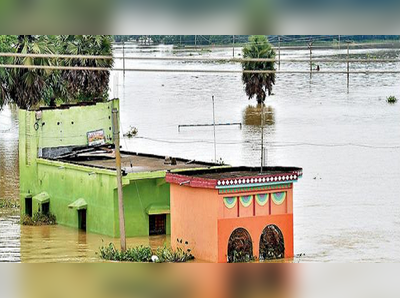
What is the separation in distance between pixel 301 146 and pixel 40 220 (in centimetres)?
2147

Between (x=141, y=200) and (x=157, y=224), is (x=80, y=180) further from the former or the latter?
(x=157, y=224)

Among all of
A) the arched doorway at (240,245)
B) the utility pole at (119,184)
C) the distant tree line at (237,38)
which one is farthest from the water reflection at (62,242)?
the distant tree line at (237,38)

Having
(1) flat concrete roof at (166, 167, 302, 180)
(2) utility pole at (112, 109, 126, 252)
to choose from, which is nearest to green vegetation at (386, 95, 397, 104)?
(1) flat concrete roof at (166, 167, 302, 180)

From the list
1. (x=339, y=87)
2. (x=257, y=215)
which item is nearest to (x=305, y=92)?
(x=339, y=87)

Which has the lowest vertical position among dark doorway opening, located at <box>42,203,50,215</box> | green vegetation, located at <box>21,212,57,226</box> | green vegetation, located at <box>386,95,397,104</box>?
green vegetation, located at <box>21,212,57,226</box>

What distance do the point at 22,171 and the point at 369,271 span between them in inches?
832

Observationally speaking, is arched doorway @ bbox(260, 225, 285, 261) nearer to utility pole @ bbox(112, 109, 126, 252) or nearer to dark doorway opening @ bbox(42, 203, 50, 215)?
utility pole @ bbox(112, 109, 126, 252)

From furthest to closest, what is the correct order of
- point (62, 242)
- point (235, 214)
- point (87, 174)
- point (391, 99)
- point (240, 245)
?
point (391, 99), point (87, 174), point (62, 242), point (240, 245), point (235, 214)

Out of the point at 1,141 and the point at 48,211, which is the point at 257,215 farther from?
the point at 1,141

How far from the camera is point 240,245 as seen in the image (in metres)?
17.6

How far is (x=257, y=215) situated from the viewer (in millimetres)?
17672

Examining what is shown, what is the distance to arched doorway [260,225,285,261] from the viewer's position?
702 inches

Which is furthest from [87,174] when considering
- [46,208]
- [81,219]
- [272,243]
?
[272,243]

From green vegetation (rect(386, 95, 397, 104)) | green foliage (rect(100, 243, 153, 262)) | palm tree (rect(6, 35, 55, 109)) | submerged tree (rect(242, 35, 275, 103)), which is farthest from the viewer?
green vegetation (rect(386, 95, 397, 104))
